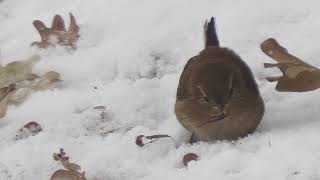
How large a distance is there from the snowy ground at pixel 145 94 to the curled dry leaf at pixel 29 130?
0.07 feet

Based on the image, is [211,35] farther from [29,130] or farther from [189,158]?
[29,130]

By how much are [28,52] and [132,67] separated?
14.4 inches

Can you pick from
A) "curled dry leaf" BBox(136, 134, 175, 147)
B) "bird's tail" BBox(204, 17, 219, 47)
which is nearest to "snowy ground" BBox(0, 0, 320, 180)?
"curled dry leaf" BBox(136, 134, 175, 147)

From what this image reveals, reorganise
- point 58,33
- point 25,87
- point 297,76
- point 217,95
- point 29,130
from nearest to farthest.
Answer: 1. point 217,95
2. point 297,76
3. point 29,130
4. point 25,87
5. point 58,33

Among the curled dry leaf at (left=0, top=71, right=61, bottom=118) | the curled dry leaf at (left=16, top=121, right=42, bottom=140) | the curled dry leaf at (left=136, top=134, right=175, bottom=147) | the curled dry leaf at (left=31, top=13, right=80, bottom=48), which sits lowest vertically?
the curled dry leaf at (left=136, top=134, right=175, bottom=147)

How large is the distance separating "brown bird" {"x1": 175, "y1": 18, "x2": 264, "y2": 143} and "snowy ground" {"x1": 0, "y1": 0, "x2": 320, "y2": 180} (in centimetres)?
4

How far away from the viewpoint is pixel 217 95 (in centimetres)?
153

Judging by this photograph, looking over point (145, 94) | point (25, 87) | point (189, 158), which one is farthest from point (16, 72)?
A: point (189, 158)

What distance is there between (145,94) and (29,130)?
1.09 feet

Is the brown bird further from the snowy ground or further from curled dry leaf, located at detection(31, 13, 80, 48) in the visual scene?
curled dry leaf, located at detection(31, 13, 80, 48)

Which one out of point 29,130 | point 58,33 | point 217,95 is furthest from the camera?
point 58,33

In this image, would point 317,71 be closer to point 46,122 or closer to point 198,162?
point 198,162

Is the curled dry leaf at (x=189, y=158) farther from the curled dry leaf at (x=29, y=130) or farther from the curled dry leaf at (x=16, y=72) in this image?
the curled dry leaf at (x=16, y=72)

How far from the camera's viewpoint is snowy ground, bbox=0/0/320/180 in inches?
60.8
